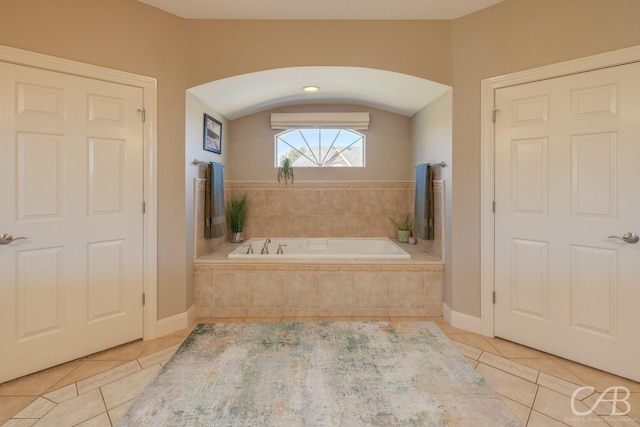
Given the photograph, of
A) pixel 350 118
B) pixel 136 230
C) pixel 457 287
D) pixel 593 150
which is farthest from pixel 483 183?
pixel 136 230

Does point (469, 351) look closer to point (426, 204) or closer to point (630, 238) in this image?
point (630, 238)

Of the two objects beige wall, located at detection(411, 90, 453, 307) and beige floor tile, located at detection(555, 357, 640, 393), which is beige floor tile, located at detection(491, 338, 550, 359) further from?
beige wall, located at detection(411, 90, 453, 307)

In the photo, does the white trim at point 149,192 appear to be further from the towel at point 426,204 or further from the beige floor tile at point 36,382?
the towel at point 426,204

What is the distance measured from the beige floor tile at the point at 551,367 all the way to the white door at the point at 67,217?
286 centimetres

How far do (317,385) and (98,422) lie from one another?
1.11 meters

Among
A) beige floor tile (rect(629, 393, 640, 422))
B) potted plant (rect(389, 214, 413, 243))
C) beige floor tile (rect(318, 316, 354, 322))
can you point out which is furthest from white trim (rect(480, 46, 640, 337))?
potted plant (rect(389, 214, 413, 243))

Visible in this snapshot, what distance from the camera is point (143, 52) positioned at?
92.2 inches

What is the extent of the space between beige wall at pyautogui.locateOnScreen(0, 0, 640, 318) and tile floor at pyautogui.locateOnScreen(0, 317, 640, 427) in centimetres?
39

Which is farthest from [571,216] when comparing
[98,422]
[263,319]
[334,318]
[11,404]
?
[11,404]

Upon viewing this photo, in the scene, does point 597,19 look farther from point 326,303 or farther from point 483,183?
point 326,303

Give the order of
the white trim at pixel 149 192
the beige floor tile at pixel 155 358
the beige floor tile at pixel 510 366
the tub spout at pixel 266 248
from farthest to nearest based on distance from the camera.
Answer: the tub spout at pixel 266 248
the white trim at pixel 149 192
the beige floor tile at pixel 155 358
the beige floor tile at pixel 510 366

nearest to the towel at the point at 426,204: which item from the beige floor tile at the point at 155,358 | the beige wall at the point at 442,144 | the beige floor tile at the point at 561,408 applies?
the beige wall at the point at 442,144

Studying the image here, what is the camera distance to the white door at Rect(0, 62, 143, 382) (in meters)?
1.90

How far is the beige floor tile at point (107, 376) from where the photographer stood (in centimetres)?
183
